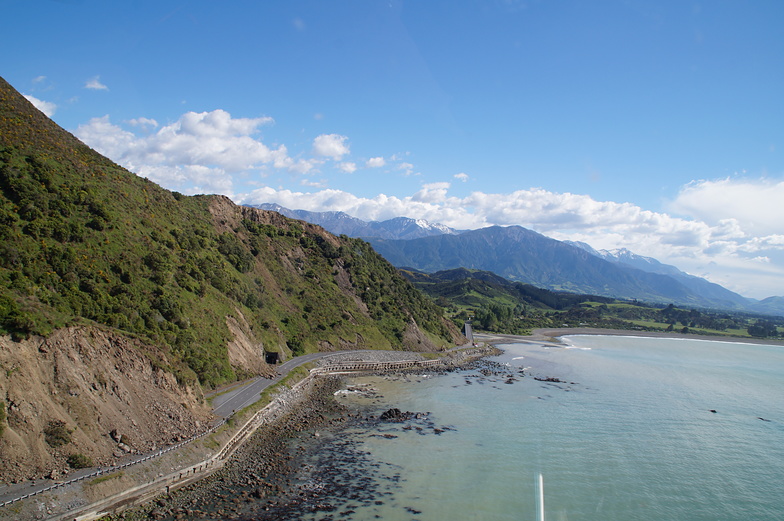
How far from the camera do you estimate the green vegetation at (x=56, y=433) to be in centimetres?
2338

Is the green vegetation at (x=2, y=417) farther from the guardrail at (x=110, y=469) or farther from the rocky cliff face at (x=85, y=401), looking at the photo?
the guardrail at (x=110, y=469)

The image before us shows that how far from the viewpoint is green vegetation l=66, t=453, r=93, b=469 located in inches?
919

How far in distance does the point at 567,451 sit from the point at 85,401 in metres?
36.4

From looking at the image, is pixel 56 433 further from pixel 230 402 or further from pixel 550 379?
pixel 550 379

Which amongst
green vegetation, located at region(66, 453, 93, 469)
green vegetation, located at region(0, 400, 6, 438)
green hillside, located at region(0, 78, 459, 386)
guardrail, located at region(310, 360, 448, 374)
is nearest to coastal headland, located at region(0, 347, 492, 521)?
green vegetation, located at region(66, 453, 93, 469)

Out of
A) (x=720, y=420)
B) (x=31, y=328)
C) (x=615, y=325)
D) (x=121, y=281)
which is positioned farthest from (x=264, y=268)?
(x=615, y=325)

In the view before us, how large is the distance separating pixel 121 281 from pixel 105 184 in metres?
16.6

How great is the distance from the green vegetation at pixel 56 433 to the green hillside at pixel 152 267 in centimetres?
590

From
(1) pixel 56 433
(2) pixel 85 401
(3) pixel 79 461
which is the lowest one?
(3) pixel 79 461

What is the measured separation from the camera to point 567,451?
37469mm

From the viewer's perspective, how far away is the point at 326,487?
28203mm

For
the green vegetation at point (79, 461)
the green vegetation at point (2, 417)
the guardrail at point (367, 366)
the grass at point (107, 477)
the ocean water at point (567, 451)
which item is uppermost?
the green vegetation at point (2, 417)

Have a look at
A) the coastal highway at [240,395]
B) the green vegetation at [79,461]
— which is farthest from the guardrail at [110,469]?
the coastal highway at [240,395]

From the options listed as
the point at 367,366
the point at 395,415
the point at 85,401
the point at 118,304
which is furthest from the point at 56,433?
the point at 367,366
